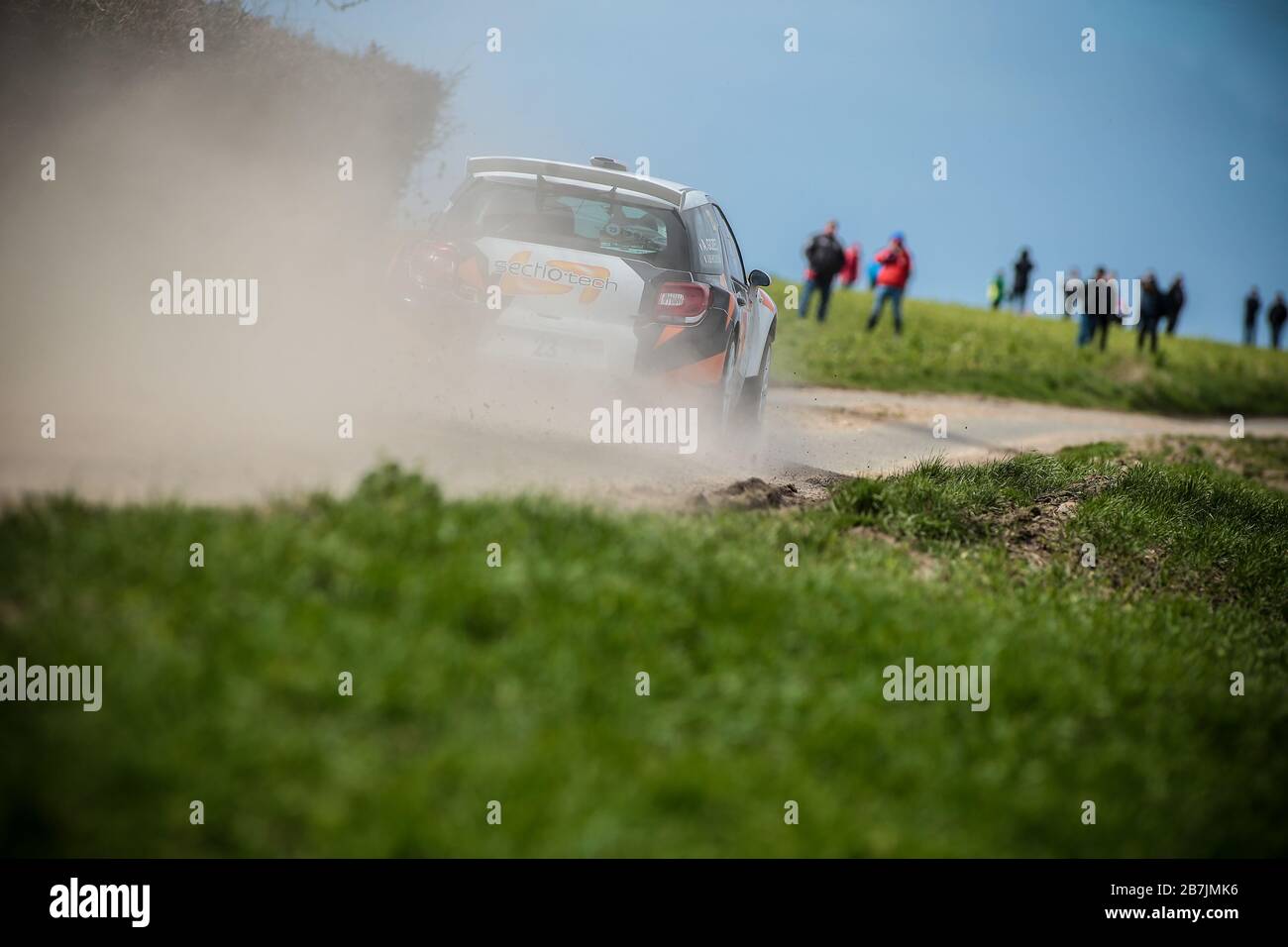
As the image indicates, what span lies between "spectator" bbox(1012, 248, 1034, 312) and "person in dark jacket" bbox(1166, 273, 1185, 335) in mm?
4844

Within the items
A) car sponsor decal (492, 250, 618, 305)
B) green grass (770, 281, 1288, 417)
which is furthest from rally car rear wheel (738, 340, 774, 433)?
green grass (770, 281, 1288, 417)

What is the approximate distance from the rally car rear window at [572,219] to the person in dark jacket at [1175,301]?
2999cm

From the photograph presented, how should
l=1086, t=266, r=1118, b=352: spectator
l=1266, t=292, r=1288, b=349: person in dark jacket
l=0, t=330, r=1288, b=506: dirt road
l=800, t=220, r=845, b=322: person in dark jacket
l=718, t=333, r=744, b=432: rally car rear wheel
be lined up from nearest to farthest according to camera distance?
l=0, t=330, r=1288, b=506: dirt road → l=718, t=333, r=744, b=432: rally car rear wheel → l=800, t=220, r=845, b=322: person in dark jacket → l=1086, t=266, r=1118, b=352: spectator → l=1266, t=292, r=1288, b=349: person in dark jacket

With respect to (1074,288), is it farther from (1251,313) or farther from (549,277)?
(549,277)

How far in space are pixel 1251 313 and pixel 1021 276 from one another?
30.6 ft

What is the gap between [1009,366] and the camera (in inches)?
985

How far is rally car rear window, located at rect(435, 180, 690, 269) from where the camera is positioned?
25.3ft

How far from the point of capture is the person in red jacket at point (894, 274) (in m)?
24.1

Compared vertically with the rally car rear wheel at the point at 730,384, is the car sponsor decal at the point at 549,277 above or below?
above

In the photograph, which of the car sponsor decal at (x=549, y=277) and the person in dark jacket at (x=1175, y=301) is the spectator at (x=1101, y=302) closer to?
the person in dark jacket at (x=1175, y=301)

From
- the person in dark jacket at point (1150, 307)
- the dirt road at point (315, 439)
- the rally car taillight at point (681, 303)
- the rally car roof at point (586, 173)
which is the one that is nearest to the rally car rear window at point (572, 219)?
the rally car roof at point (586, 173)

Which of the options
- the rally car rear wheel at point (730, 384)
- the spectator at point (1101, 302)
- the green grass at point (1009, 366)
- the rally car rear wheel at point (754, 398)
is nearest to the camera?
the rally car rear wheel at point (730, 384)

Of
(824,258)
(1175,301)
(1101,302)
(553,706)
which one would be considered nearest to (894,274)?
(824,258)

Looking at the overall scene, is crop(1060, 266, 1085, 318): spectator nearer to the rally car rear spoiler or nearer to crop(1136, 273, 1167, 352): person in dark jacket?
crop(1136, 273, 1167, 352): person in dark jacket
